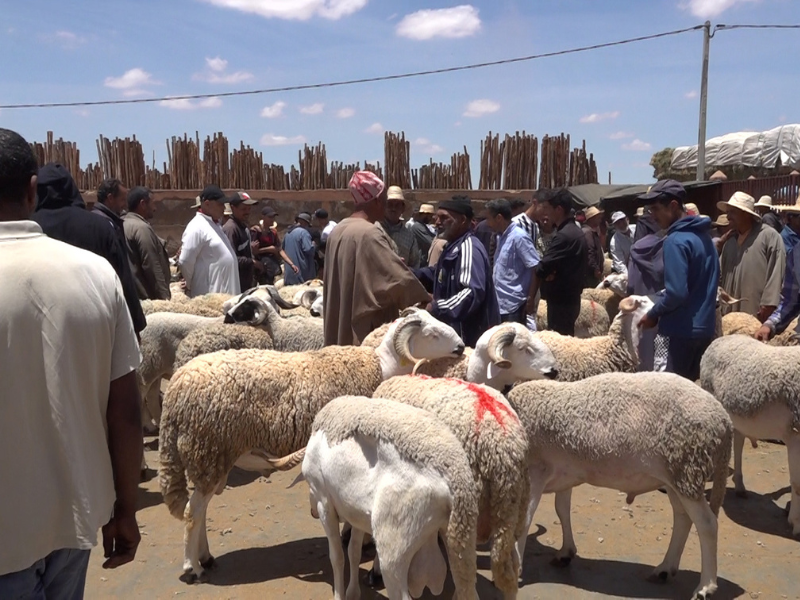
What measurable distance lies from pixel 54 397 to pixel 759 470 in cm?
579

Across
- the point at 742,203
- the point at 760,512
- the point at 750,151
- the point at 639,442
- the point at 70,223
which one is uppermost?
the point at 750,151

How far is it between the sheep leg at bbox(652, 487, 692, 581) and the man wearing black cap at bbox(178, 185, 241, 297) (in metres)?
4.90

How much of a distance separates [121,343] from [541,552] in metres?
3.34

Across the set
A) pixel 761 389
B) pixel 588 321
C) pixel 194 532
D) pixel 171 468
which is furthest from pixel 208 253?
pixel 761 389

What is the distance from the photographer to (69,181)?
13.3ft

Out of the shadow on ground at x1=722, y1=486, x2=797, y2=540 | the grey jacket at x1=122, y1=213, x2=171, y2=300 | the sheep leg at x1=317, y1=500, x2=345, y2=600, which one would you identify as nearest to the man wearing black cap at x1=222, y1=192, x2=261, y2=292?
the grey jacket at x1=122, y1=213, x2=171, y2=300

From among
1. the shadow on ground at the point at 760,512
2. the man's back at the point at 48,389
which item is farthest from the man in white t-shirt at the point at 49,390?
the shadow on ground at the point at 760,512

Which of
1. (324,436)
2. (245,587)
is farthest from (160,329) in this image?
(324,436)

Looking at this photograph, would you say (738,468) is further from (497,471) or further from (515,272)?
(497,471)

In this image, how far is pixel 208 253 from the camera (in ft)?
23.8

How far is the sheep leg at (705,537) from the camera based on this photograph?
12.3 ft

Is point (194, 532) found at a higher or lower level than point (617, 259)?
lower

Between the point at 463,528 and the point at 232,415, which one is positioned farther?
the point at 232,415

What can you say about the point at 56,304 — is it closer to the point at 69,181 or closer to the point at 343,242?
the point at 69,181
